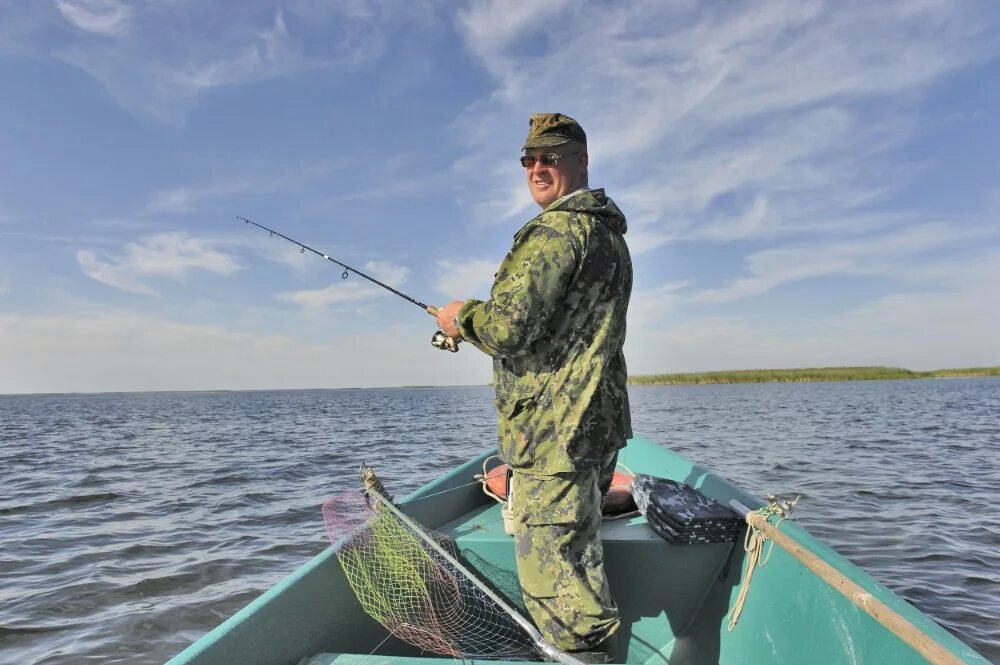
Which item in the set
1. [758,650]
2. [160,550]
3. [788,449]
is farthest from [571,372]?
[788,449]

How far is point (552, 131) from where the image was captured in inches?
107

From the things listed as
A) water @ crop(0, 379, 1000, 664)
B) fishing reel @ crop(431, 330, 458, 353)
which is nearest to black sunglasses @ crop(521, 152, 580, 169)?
fishing reel @ crop(431, 330, 458, 353)

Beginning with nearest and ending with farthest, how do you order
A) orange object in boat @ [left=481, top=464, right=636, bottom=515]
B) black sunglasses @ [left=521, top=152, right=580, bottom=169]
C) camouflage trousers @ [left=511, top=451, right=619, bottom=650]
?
camouflage trousers @ [left=511, top=451, right=619, bottom=650] < black sunglasses @ [left=521, top=152, right=580, bottom=169] < orange object in boat @ [left=481, top=464, right=636, bottom=515]

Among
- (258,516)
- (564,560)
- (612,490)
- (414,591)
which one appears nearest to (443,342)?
(564,560)

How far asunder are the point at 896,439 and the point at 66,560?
20120 millimetres

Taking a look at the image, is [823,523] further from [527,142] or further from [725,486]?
[527,142]

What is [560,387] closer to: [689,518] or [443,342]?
[443,342]

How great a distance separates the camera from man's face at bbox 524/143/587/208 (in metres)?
2.75

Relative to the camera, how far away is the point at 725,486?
460 centimetres

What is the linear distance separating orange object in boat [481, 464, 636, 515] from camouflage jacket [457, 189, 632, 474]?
1501 millimetres

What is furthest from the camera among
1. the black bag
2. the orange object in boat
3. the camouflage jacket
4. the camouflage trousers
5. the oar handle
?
the orange object in boat

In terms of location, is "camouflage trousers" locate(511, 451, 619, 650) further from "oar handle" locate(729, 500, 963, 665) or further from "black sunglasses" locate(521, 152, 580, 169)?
"black sunglasses" locate(521, 152, 580, 169)

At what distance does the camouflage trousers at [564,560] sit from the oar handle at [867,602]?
34.4 inches

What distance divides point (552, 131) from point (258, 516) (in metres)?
8.60
